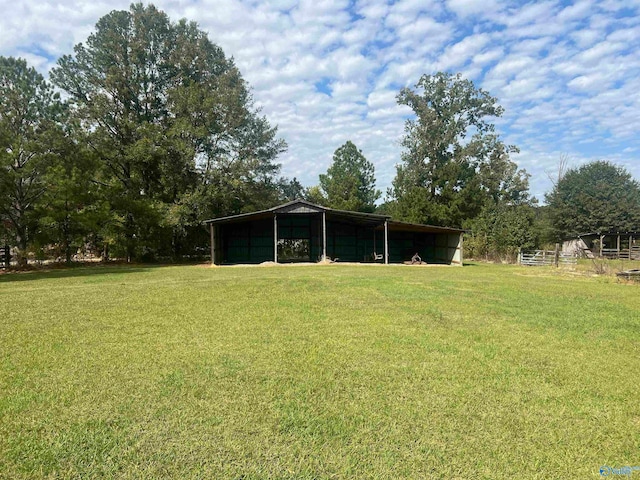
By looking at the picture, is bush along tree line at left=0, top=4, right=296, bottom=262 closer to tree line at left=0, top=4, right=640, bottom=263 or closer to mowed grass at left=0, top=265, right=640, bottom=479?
tree line at left=0, top=4, right=640, bottom=263

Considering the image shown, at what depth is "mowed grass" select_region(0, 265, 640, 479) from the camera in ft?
8.27

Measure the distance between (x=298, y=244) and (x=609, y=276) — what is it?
1946cm

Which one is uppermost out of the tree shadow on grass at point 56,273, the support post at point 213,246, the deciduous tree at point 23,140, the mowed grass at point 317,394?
the deciduous tree at point 23,140

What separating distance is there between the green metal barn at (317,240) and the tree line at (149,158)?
2.34 metres

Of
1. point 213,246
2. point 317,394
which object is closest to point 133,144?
point 213,246

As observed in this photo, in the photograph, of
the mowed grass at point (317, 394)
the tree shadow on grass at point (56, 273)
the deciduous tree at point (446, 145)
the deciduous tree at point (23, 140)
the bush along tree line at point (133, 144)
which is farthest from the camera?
the deciduous tree at point (446, 145)

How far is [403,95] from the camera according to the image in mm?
39062

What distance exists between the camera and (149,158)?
80.3 feet

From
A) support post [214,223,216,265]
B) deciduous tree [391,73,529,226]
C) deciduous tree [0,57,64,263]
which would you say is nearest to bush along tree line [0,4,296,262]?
deciduous tree [0,57,64,263]

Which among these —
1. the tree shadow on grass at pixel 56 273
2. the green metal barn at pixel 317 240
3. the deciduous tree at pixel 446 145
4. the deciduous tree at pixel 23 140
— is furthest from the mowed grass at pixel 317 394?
the deciduous tree at pixel 446 145

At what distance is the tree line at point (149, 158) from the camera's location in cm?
2056

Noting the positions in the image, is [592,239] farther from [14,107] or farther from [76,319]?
[14,107]

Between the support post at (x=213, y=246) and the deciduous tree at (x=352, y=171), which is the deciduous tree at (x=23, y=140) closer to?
the support post at (x=213, y=246)

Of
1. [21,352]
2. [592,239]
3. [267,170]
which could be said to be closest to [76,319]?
[21,352]
